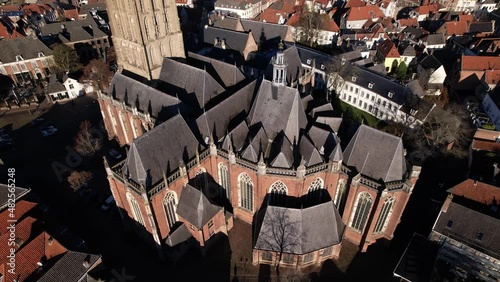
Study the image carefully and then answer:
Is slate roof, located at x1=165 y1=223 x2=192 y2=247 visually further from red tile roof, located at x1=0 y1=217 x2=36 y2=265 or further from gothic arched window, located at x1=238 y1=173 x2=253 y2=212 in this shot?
red tile roof, located at x1=0 y1=217 x2=36 y2=265

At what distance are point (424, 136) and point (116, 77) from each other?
5993cm

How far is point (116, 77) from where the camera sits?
53.3m

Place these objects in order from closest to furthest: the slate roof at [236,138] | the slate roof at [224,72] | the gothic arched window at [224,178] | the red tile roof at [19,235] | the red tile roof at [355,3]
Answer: the red tile roof at [19,235] < the slate roof at [236,138] < the gothic arched window at [224,178] < the slate roof at [224,72] < the red tile roof at [355,3]

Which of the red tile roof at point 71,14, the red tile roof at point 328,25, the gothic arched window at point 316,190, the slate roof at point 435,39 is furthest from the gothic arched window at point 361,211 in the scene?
the red tile roof at point 71,14

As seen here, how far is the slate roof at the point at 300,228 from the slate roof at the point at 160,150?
525 inches

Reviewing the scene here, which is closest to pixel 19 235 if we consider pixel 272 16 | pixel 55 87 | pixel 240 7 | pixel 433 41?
pixel 55 87

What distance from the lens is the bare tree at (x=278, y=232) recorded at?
38188 mm

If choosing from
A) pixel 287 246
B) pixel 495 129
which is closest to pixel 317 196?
pixel 287 246

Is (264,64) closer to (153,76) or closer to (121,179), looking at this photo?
(153,76)

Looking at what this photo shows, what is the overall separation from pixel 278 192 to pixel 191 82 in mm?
22577

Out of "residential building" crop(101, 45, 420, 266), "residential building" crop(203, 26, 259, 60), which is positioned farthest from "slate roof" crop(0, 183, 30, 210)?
"residential building" crop(203, 26, 259, 60)

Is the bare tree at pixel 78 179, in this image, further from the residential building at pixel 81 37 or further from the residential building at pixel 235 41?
the residential building at pixel 81 37

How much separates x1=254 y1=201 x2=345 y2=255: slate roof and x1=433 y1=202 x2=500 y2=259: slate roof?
46.1 feet

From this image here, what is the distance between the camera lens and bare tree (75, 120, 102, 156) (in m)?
59.3
